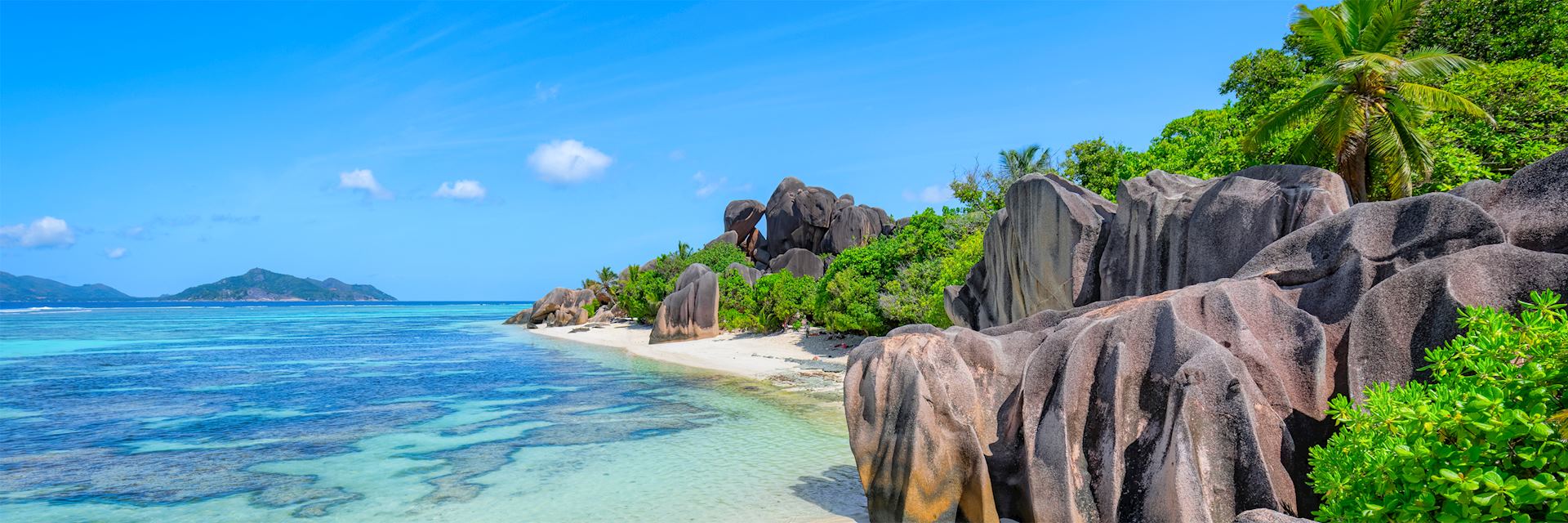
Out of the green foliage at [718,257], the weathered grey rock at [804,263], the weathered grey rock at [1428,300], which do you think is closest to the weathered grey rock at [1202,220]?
the weathered grey rock at [1428,300]

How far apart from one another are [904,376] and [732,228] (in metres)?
54.0

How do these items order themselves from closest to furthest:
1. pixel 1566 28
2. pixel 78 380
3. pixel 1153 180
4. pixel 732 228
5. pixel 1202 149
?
pixel 1153 180 → pixel 1566 28 → pixel 1202 149 → pixel 78 380 → pixel 732 228

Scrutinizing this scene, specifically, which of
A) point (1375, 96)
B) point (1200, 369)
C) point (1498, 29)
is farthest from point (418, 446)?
point (1498, 29)

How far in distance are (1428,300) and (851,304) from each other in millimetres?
19886

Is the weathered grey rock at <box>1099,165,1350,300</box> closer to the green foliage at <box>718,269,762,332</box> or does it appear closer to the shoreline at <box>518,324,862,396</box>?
the shoreline at <box>518,324,862,396</box>

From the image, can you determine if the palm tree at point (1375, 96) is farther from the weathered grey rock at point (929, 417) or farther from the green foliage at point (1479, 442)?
the green foliage at point (1479, 442)

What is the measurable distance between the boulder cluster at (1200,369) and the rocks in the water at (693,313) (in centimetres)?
2578

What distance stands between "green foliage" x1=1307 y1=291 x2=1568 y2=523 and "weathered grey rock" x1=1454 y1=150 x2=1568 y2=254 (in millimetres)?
2993

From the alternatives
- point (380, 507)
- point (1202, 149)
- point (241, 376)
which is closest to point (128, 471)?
point (380, 507)

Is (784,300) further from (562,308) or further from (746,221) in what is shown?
(746,221)

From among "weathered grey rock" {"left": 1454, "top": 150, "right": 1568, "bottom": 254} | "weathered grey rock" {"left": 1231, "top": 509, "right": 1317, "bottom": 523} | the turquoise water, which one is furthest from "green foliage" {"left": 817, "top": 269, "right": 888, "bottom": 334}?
"weathered grey rock" {"left": 1231, "top": 509, "right": 1317, "bottom": 523}

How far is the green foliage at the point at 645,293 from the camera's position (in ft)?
144

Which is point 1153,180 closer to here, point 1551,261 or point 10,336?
point 1551,261

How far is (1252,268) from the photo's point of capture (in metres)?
7.59
